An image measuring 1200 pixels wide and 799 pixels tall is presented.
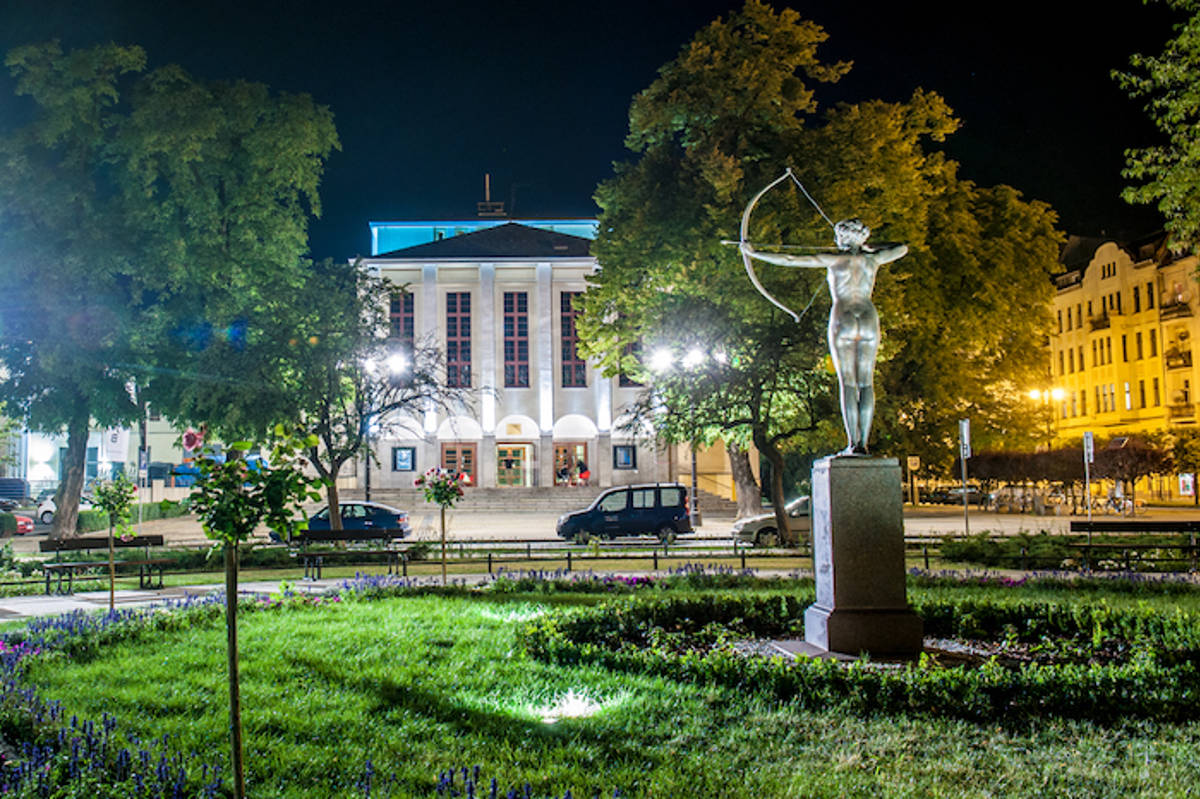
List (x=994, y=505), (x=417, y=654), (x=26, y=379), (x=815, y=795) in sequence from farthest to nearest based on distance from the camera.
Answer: (x=994, y=505) < (x=26, y=379) < (x=417, y=654) < (x=815, y=795)

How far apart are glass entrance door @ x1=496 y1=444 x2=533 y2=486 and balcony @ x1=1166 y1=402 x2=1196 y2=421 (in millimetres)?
36161

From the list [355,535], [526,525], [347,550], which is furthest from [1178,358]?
[347,550]

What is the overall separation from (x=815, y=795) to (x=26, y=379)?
1174 inches

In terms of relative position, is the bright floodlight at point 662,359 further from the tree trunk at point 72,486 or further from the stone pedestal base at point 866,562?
the stone pedestal base at point 866,562

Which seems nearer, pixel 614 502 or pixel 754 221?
pixel 754 221

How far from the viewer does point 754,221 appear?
24672 millimetres

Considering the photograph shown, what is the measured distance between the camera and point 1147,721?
20.4 ft

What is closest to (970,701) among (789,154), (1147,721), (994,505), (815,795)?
(1147,721)

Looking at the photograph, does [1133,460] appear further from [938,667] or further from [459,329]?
[938,667]

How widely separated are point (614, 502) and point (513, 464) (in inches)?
1043

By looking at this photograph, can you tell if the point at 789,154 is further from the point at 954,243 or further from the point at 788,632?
the point at 788,632

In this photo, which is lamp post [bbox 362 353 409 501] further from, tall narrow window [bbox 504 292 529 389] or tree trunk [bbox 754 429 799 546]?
tall narrow window [bbox 504 292 529 389]

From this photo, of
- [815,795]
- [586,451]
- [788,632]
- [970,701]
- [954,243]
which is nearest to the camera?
[815,795]

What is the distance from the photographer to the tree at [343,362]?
25203mm
